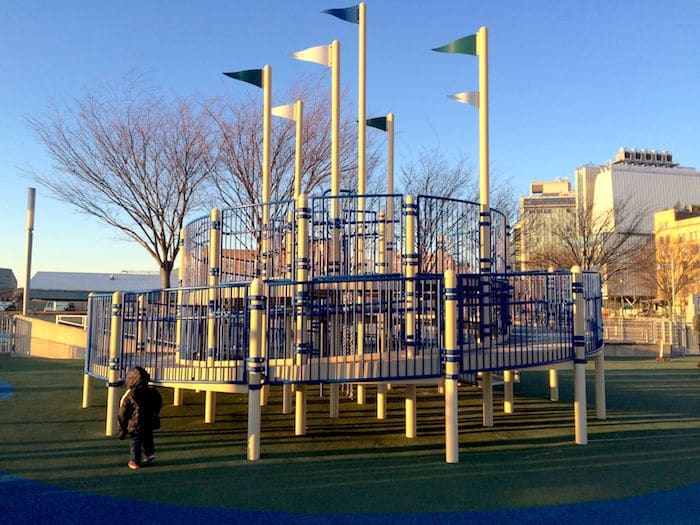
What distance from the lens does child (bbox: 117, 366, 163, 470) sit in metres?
6.72

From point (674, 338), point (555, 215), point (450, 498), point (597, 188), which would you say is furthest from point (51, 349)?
point (597, 188)

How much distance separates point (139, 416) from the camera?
677 centimetres

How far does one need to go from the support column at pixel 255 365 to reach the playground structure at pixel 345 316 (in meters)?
0.01

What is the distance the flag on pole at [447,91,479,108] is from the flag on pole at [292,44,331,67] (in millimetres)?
3338

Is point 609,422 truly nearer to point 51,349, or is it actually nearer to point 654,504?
point 654,504

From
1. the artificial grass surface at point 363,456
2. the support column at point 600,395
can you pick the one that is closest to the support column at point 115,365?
the artificial grass surface at point 363,456

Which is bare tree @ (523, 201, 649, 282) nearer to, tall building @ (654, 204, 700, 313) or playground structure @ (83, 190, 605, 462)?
tall building @ (654, 204, 700, 313)

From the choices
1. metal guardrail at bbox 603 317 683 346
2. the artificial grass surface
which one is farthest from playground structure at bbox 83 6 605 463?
metal guardrail at bbox 603 317 683 346

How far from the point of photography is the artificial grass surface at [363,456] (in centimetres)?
577

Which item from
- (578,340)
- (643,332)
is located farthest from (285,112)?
(643,332)

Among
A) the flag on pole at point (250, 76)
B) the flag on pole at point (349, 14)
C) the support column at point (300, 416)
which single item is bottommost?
the support column at point (300, 416)

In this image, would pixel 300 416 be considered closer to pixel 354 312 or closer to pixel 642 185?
pixel 354 312

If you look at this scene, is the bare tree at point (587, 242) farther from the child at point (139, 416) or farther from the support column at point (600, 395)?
the child at point (139, 416)

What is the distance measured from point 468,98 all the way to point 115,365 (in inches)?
279
